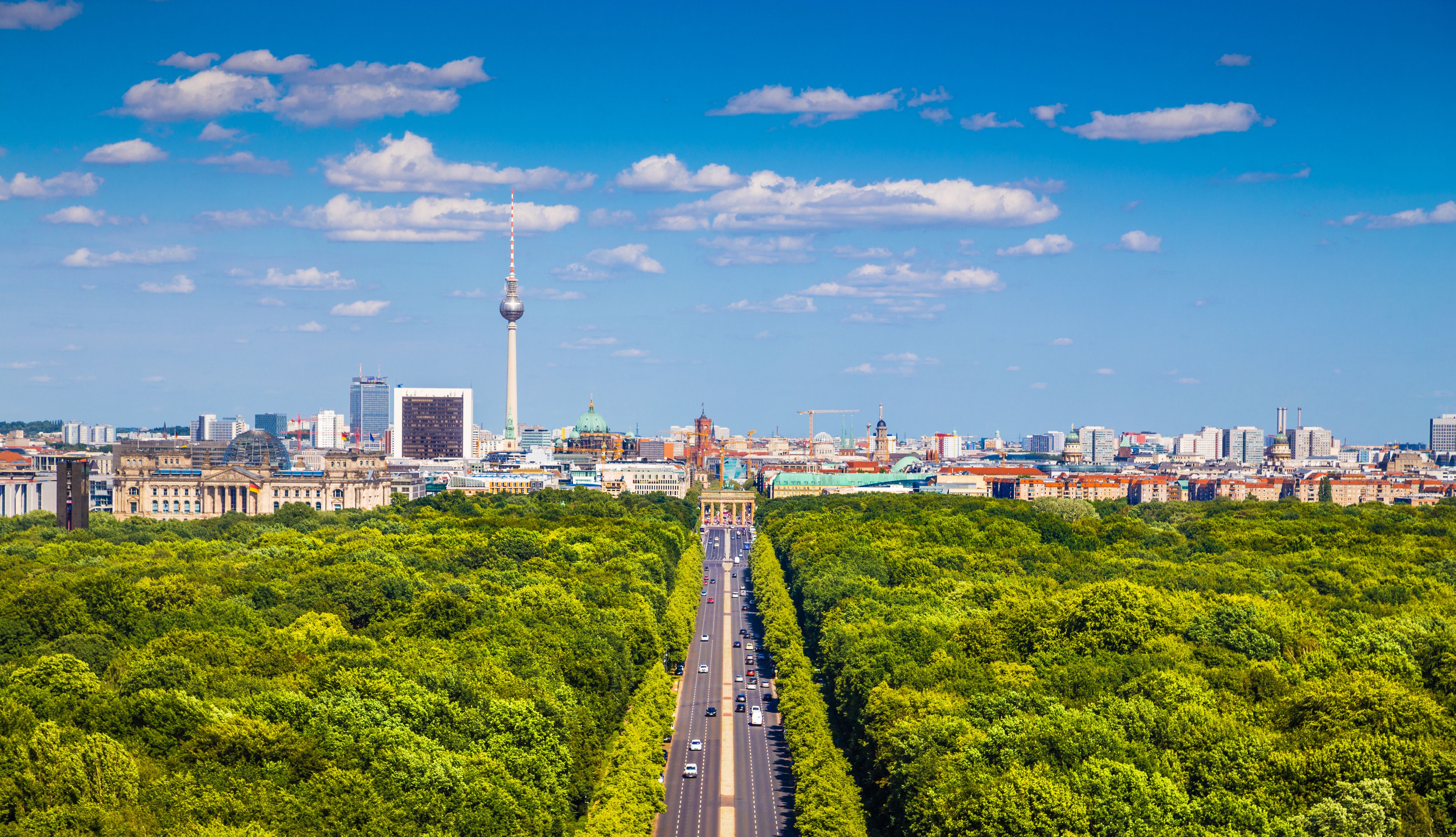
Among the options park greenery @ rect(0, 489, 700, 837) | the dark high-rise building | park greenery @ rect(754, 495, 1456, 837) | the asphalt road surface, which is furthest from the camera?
the dark high-rise building

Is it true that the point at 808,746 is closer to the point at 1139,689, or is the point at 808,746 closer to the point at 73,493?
the point at 1139,689

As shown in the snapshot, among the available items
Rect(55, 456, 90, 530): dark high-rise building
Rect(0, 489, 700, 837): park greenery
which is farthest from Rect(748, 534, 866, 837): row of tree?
Rect(55, 456, 90, 530): dark high-rise building

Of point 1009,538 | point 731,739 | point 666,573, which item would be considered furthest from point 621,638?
point 1009,538

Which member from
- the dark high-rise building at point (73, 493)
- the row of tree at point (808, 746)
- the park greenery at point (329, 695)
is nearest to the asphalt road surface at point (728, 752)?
the row of tree at point (808, 746)

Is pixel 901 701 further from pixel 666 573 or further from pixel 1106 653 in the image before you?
pixel 666 573

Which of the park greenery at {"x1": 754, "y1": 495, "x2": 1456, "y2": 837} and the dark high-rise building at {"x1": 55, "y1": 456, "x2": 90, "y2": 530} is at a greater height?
the dark high-rise building at {"x1": 55, "y1": 456, "x2": 90, "y2": 530}

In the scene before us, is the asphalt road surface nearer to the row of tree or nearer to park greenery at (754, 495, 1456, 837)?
the row of tree
